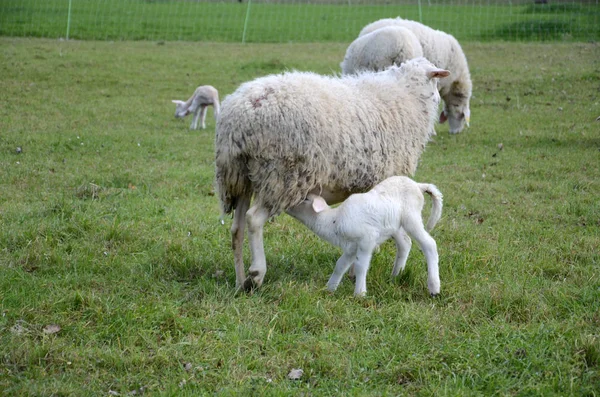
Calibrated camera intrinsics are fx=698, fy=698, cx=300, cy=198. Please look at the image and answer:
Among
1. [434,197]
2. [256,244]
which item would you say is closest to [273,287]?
[256,244]

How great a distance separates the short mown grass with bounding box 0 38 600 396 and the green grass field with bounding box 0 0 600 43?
36.4 ft

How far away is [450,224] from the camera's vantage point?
610cm

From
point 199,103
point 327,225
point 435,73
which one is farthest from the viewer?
point 199,103

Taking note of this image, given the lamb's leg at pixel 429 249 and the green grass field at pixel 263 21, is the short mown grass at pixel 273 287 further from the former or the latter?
the green grass field at pixel 263 21

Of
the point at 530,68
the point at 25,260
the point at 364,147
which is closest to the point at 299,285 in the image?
the point at 364,147

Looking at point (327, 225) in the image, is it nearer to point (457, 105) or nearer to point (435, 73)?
point (435, 73)

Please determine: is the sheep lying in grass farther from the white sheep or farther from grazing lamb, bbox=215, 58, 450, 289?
the white sheep

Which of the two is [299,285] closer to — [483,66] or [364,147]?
[364,147]

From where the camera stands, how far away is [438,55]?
10453 mm

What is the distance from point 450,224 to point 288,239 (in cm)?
145

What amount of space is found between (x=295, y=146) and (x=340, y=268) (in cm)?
86

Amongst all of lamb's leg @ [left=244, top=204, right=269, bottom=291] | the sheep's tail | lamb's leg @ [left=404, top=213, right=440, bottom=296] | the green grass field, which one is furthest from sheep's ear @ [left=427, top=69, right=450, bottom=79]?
the green grass field

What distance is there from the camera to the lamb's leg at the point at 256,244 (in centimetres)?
458

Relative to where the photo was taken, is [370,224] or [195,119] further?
[195,119]
